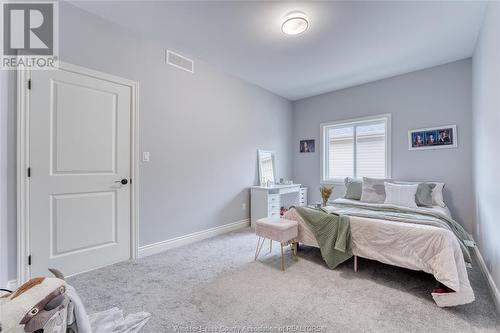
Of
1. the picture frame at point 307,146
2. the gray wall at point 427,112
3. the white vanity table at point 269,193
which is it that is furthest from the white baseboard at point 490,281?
the picture frame at point 307,146

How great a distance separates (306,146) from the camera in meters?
5.13

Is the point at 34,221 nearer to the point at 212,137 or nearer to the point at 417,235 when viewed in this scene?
the point at 212,137

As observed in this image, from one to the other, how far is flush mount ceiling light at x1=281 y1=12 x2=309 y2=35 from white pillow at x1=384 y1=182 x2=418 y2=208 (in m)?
2.52

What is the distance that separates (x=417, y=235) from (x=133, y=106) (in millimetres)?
3233

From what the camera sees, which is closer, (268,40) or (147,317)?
(147,317)

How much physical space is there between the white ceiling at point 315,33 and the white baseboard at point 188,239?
2610mm

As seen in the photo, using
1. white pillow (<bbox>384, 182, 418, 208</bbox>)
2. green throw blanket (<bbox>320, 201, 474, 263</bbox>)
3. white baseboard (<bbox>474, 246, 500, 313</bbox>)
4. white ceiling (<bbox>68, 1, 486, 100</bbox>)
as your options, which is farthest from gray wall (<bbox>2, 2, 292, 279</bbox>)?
white baseboard (<bbox>474, 246, 500, 313</bbox>)

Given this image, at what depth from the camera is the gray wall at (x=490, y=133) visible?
1.86m

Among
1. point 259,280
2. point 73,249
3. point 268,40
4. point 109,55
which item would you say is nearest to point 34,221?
point 73,249

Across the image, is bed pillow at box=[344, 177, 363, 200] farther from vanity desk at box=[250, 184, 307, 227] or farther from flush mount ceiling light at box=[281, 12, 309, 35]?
flush mount ceiling light at box=[281, 12, 309, 35]

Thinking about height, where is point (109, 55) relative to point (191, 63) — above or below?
below

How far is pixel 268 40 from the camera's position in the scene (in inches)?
111

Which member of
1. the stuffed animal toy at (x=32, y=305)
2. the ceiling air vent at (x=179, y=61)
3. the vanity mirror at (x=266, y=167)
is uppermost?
the ceiling air vent at (x=179, y=61)

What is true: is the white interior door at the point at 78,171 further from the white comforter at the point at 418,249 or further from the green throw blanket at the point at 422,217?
the white comforter at the point at 418,249
